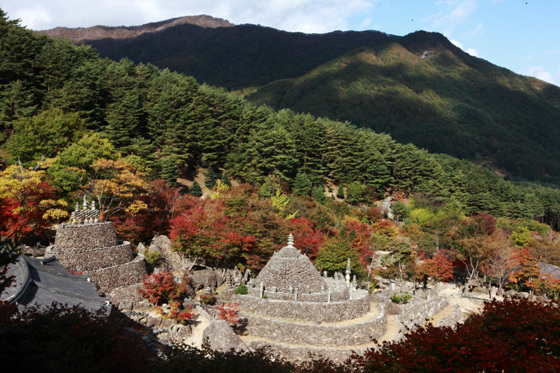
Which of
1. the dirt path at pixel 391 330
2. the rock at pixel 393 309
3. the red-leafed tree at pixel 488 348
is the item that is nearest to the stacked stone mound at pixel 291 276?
the dirt path at pixel 391 330

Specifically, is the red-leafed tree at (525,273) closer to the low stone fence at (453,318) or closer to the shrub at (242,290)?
the low stone fence at (453,318)

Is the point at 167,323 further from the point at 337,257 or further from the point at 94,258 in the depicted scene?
the point at 337,257

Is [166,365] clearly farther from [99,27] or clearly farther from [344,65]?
[99,27]

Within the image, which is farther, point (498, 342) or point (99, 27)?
point (99, 27)

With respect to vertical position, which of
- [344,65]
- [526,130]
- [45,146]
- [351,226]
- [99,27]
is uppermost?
[99,27]

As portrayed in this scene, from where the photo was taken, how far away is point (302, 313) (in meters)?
20.6

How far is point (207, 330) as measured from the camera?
1747cm

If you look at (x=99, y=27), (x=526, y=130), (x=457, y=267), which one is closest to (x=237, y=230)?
(x=457, y=267)

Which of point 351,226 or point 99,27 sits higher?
point 99,27

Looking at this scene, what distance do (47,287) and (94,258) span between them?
21.6 feet

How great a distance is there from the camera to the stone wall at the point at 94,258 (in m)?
18.8

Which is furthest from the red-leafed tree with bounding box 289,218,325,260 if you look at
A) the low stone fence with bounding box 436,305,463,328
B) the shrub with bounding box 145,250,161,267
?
the shrub with bounding box 145,250,161,267

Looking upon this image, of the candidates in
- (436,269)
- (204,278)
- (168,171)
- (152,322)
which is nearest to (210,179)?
(168,171)

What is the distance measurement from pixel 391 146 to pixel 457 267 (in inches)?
1149
